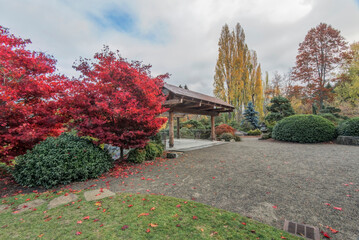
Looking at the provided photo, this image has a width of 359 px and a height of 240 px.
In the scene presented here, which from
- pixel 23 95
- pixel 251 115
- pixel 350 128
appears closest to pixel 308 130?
pixel 350 128

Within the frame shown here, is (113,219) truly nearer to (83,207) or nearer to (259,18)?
(83,207)

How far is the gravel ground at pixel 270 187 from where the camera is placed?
7.52ft

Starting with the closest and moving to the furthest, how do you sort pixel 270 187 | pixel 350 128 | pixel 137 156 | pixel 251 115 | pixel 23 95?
pixel 270 187 → pixel 23 95 → pixel 137 156 → pixel 350 128 → pixel 251 115

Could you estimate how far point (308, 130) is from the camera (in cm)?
902

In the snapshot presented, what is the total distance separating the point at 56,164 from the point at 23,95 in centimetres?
208

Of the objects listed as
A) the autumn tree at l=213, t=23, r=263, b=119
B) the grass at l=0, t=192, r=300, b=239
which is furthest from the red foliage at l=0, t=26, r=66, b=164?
the autumn tree at l=213, t=23, r=263, b=119

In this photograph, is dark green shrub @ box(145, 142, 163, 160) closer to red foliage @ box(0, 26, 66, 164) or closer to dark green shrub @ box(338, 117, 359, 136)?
red foliage @ box(0, 26, 66, 164)

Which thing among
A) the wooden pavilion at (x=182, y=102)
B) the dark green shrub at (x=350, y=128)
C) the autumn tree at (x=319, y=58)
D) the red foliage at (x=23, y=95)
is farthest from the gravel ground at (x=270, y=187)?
the autumn tree at (x=319, y=58)

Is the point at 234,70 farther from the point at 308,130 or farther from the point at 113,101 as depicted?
the point at 113,101

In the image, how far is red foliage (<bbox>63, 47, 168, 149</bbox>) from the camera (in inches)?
169

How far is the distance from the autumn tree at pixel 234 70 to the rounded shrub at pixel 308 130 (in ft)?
36.6

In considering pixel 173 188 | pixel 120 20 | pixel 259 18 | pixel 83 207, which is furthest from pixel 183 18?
pixel 83 207

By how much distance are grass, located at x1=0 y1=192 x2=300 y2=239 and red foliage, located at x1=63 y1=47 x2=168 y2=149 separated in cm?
223

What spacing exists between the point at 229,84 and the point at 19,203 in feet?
68.7
